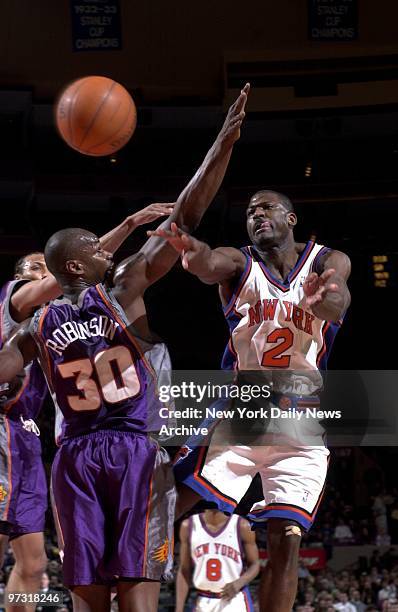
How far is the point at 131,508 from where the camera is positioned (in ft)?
10.7

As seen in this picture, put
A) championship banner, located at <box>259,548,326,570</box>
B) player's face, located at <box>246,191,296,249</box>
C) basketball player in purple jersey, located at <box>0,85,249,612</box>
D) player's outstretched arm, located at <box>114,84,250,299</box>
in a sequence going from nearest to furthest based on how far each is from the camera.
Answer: basketball player in purple jersey, located at <box>0,85,249,612</box> → player's outstretched arm, located at <box>114,84,250,299</box> → player's face, located at <box>246,191,296,249</box> → championship banner, located at <box>259,548,326,570</box>

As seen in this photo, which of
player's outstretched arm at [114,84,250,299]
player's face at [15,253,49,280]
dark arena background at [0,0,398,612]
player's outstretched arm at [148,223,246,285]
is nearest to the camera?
player's outstretched arm at [114,84,250,299]

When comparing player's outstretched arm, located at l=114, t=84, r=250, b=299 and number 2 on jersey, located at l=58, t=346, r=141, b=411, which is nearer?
number 2 on jersey, located at l=58, t=346, r=141, b=411

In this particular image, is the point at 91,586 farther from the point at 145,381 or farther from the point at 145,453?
the point at 145,381

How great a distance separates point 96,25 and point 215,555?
8.72 meters

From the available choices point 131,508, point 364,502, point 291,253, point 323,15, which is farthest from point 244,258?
point 364,502

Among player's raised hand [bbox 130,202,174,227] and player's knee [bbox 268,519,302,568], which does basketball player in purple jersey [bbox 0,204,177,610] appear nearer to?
player's raised hand [bbox 130,202,174,227]

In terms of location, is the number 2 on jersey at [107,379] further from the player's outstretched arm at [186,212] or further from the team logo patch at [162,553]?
the team logo patch at [162,553]

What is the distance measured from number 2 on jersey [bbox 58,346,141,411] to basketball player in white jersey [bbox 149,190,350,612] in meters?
0.68

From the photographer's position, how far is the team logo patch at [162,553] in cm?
325

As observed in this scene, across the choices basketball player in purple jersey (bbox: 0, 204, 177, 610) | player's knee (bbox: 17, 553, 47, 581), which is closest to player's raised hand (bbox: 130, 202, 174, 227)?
basketball player in purple jersey (bbox: 0, 204, 177, 610)

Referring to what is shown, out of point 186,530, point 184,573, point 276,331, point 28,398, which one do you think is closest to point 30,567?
point 28,398

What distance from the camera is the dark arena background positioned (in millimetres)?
13227

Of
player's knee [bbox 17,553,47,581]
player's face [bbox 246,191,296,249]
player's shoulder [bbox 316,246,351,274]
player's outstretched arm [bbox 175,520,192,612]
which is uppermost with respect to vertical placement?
player's face [bbox 246,191,296,249]
